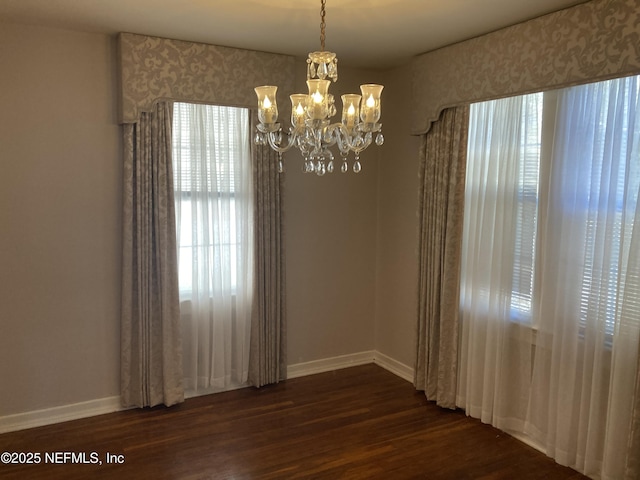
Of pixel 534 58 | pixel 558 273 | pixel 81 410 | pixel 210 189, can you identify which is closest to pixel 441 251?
pixel 558 273

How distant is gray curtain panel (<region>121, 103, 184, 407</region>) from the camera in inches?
144

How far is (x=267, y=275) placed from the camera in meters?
4.20

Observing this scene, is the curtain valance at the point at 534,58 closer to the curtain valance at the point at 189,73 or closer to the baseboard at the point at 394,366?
the curtain valance at the point at 189,73

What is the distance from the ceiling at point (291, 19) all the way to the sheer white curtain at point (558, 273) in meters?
0.60

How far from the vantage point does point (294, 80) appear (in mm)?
4133

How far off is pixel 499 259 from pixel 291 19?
2.12 m

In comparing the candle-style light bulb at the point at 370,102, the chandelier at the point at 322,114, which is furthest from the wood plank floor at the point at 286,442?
the candle-style light bulb at the point at 370,102

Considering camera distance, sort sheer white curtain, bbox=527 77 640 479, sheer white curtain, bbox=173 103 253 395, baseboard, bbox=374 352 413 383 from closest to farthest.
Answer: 1. sheer white curtain, bbox=527 77 640 479
2. sheer white curtain, bbox=173 103 253 395
3. baseboard, bbox=374 352 413 383

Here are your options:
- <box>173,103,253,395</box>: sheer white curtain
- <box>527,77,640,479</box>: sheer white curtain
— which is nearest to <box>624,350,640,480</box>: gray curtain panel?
<box>527,77,640,479</box>: sheer white curtain

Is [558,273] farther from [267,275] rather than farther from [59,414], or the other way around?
[59,414]

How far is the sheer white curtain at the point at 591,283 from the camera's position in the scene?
109 inches

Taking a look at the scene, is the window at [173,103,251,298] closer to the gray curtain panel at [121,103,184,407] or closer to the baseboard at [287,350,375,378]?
the gray curtain panel at [121,103,184,407]

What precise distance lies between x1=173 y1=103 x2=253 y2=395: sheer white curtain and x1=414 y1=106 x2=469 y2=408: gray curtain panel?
1.42 m

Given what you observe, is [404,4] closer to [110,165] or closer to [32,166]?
[110,165]
